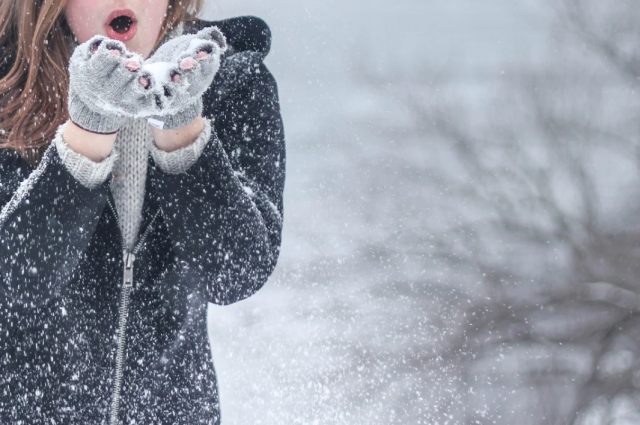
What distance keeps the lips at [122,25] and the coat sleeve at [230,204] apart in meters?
0.13

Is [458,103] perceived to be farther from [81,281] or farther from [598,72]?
[81,281]

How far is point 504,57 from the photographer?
36.1 feet

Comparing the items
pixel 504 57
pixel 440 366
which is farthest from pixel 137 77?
pixel 504 57

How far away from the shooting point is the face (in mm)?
937

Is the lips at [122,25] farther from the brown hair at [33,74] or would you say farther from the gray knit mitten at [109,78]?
the gray knit mitten at [109,78]

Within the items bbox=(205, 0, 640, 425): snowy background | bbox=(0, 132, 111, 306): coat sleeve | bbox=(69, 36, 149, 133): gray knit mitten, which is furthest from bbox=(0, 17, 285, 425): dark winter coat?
bbox=(205, 0, 640, 425): snowy background

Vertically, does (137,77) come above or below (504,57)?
above

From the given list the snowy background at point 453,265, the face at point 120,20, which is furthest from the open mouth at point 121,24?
the snowy background at point 453,265

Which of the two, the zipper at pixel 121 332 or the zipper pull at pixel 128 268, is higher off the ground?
the zipper pull at pixel 128 268

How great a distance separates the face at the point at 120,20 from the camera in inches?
36.9

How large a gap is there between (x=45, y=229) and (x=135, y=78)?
0.22 metres

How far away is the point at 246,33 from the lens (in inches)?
43.8

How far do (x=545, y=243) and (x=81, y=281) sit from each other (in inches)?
296

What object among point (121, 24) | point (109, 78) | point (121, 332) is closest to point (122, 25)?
point (121, 24)
